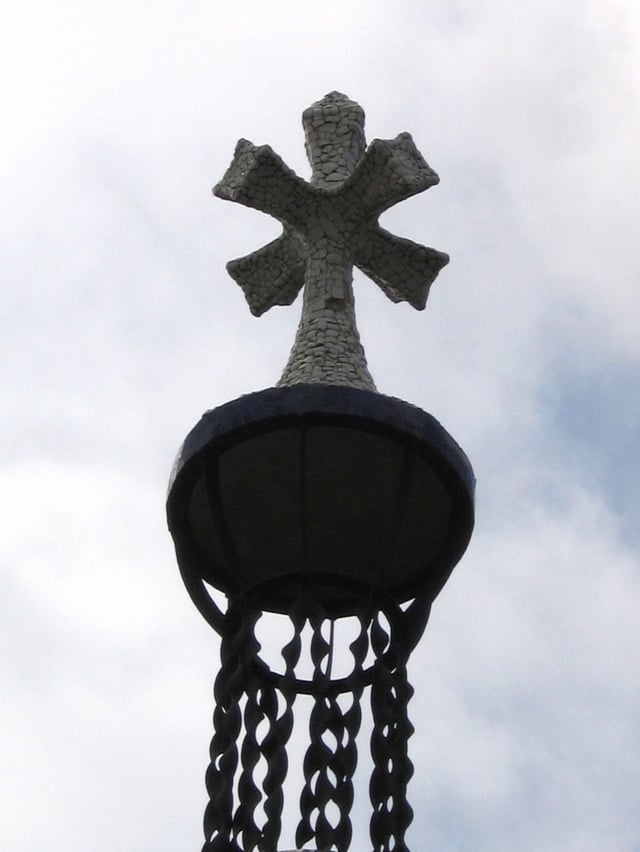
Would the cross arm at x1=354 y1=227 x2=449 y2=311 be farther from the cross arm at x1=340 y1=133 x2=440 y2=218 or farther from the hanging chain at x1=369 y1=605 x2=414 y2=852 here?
the hanging chain at x1=369 y1=605 x2=414 y2=852

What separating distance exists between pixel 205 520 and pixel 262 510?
0.93 feet

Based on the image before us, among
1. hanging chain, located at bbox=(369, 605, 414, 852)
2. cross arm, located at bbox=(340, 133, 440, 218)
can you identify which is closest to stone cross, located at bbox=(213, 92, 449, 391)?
cross arm, located at bbox=(340, 133, 440, 218)

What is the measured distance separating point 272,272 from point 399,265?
70cm

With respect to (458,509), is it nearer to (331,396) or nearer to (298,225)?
(331,396)

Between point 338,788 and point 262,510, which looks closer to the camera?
point 338,788

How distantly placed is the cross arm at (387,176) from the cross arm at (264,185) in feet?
0.81

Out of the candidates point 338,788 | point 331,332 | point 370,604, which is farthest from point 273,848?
point 331,332

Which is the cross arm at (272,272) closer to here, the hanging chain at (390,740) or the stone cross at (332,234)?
the stone cross at (332,234)

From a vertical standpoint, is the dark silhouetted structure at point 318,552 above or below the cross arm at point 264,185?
below

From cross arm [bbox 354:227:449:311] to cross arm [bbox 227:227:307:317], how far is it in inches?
14.2

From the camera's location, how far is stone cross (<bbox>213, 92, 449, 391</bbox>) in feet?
40.5

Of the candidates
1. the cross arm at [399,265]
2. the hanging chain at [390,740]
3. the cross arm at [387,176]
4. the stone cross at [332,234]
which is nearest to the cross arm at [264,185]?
the stone cross at [332,234]

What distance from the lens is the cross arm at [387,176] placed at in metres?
12.5

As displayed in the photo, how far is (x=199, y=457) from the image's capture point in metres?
11.6
